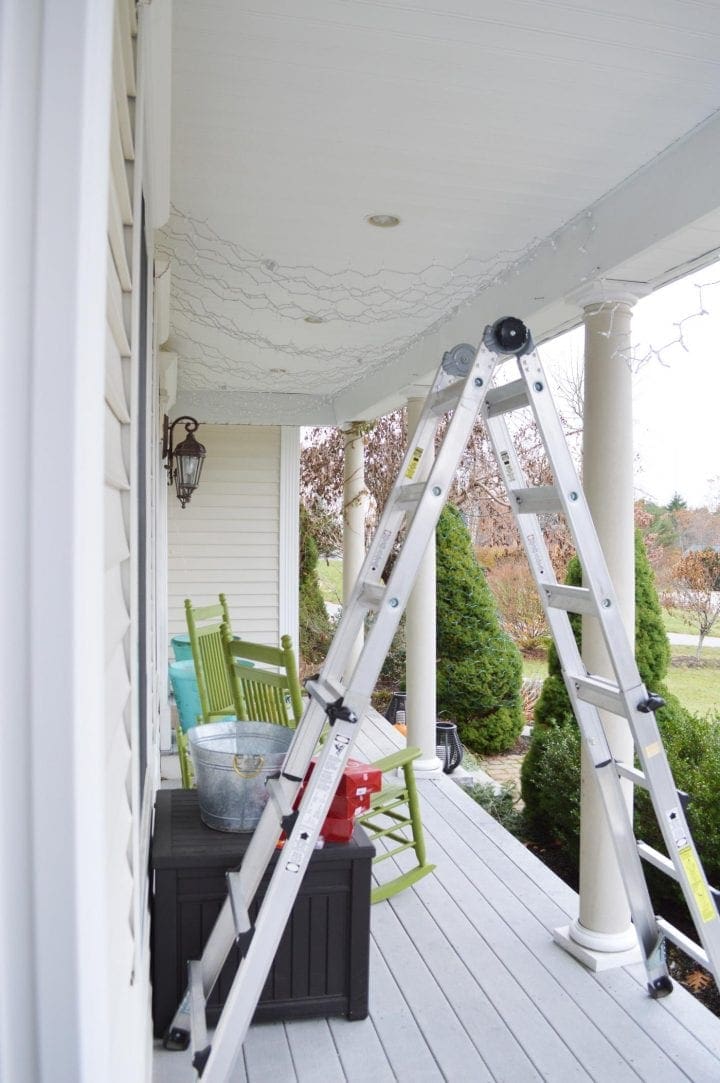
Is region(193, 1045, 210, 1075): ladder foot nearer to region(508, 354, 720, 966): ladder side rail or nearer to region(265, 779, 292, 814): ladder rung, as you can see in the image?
region(265, 779, 292, 814): ladder rung

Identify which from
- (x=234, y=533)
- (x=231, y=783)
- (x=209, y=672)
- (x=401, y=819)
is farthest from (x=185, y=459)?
(x=231, y=783)

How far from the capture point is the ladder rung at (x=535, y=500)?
6.64ft

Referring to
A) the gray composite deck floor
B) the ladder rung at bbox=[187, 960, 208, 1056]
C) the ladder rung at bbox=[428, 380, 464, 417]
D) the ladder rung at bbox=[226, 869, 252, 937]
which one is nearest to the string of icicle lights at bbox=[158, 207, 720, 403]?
the ladder rung at bbox=[428, 380, 464, 417]

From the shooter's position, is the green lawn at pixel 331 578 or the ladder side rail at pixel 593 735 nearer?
the ladder side rail at pixel 593 735

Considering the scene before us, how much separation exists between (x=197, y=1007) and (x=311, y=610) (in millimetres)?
7549

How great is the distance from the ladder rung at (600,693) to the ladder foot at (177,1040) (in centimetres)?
139

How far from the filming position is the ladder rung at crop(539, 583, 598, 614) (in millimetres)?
1977

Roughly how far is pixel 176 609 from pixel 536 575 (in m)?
5.07

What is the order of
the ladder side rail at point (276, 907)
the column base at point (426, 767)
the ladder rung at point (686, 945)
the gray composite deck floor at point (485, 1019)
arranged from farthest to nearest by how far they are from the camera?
the column base at point (426, 767) → the gray composite deck floor at point (485, 1019) → the ladder rung at point (686, 945) → the ladder side rail at point (276, 907)

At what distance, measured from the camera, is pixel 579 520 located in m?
1.93

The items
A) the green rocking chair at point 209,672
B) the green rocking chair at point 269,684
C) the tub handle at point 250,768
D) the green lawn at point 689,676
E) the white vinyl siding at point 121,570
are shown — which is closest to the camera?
the white vinyl siding at point 121,570

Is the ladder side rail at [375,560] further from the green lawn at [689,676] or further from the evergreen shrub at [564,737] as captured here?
the green lawn at [689,676]

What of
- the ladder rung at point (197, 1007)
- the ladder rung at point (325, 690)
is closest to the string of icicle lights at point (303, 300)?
the ladder rung at point (325, 690)

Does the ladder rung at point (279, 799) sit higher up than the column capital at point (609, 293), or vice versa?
the column capital at point (609, 293)
